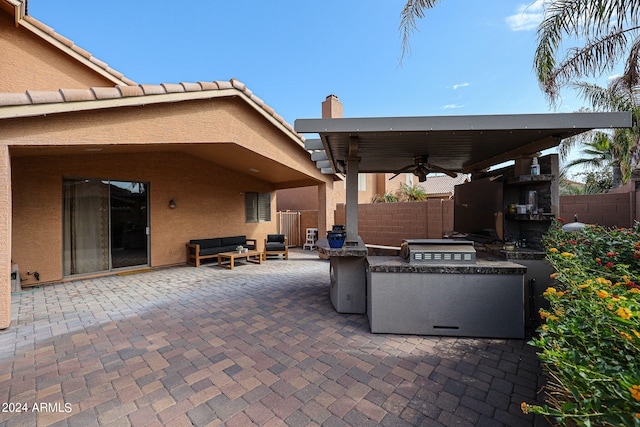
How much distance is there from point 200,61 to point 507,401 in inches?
549

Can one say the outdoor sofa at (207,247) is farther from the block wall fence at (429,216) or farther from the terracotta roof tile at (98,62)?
the terracotta roof tile at (98,62)

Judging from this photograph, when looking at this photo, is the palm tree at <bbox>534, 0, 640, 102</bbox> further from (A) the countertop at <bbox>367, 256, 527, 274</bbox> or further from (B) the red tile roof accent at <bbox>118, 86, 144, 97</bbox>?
(B) the red tile roof accent at <bbox>118, 86, 144, 97</bbox>

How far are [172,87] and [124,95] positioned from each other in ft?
2.68

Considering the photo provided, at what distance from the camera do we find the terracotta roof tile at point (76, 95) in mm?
3867

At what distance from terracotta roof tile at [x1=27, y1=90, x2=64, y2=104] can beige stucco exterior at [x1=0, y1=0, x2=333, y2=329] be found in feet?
0.05

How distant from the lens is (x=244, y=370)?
269 centimetres

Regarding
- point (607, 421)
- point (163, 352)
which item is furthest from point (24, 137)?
point (607, 421)

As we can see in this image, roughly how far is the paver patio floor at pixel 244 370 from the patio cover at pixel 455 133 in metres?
2.48

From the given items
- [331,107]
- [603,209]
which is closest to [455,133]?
[603,209]

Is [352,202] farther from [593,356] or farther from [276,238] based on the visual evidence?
[276,238]

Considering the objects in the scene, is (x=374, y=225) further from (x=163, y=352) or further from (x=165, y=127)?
(x=163, y=352)

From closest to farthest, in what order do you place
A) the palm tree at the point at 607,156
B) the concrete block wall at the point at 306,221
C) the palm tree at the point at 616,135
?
the palm tree at the point at 616,135
the palm tree at the point at 607,156
the concrete block wall at the point at 306,221

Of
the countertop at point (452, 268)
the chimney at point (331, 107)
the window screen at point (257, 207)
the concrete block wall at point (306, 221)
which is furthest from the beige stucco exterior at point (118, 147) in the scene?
the countertop at point (452, 268)

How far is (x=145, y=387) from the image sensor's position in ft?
7.99
